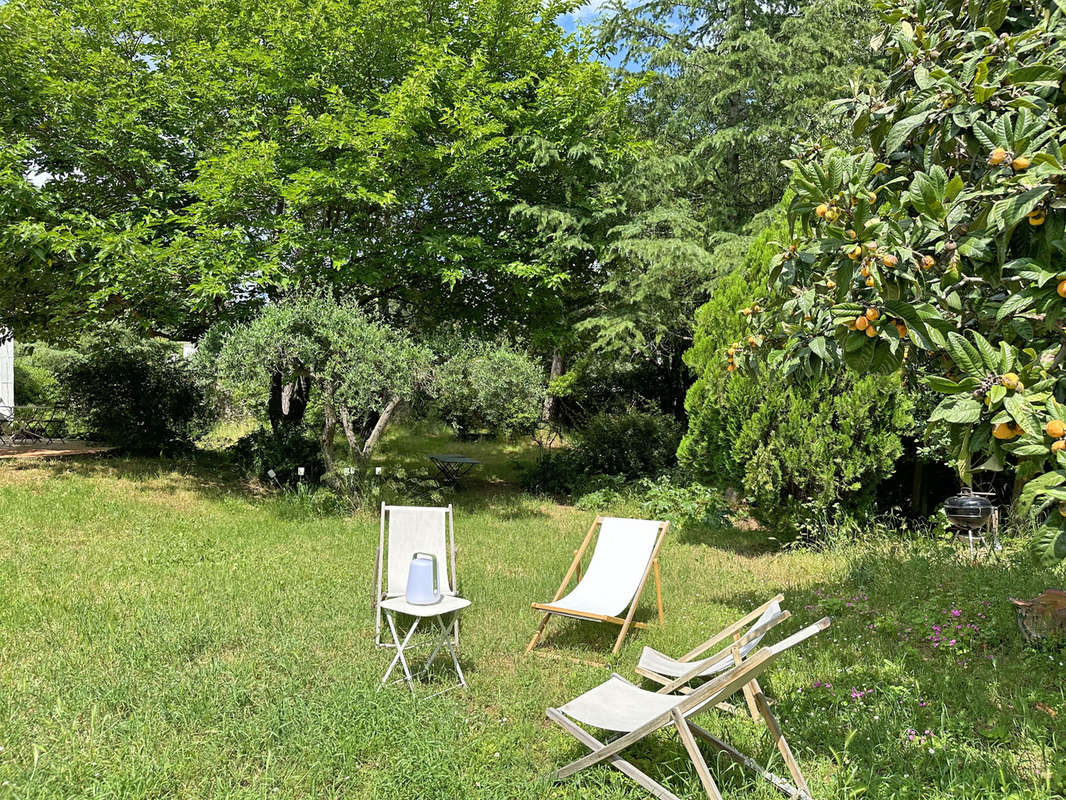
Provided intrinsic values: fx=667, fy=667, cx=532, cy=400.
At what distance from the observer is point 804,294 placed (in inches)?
131

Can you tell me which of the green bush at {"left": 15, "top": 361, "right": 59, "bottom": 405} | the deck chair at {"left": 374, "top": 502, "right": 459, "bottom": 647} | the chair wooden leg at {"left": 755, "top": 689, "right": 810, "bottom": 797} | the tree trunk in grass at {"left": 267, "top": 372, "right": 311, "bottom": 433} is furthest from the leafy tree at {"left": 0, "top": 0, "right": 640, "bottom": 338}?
the green bush at {"left": 15, "top": 361, "right": 59, "bottom": 405}

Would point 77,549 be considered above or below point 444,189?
below

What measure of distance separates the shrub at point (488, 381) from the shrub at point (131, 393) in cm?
633

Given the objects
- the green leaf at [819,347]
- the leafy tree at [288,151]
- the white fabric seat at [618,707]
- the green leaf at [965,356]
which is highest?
the leafy tree at [288,151]

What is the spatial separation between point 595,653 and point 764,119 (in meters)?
10.2

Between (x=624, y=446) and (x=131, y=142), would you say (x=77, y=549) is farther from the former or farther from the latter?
(x=624, y=446)

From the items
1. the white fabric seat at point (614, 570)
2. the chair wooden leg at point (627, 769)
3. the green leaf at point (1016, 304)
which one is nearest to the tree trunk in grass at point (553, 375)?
the white fabric seat at point (614, 570)

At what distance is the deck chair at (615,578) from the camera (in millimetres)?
4832

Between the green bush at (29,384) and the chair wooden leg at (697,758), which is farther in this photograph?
the green bush at (29,384)

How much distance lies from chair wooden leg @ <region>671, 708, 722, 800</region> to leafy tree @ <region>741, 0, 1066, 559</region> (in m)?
1.44

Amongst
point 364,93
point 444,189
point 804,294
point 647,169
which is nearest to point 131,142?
point 364,93

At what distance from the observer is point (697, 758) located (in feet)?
8.75

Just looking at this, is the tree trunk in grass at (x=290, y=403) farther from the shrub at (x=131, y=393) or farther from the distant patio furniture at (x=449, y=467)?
the distant patio furniture at (x=449, y=467)

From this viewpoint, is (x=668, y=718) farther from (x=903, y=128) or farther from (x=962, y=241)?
(x=903, y=128)
